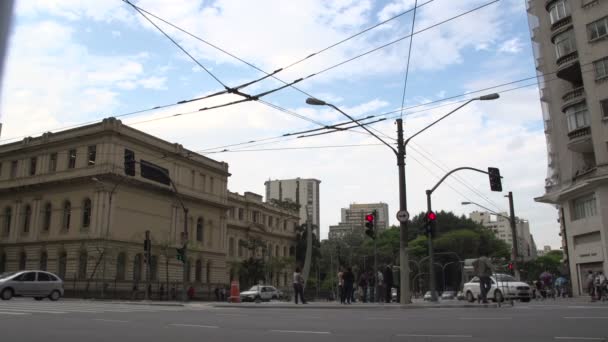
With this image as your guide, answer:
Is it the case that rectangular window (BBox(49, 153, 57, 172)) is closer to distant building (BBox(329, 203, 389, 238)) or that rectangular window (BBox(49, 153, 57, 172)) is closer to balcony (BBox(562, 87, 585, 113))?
balcony (BBox(562, 87, 585, 113))

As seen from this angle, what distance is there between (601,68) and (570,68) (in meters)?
2.67

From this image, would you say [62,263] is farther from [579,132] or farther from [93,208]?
[579,132]

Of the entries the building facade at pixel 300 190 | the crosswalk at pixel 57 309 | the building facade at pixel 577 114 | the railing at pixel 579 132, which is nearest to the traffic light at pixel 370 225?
the crosswalk at pixel 57 309

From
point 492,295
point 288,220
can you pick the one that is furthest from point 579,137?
point 288,220

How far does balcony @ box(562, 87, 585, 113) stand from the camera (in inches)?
1367

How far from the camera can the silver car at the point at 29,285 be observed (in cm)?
2652

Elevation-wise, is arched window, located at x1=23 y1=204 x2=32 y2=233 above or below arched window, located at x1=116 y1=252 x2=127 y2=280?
above

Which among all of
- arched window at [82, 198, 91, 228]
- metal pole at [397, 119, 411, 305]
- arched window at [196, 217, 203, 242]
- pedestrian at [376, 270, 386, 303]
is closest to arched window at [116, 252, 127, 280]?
arched window at [82, 198, 91, 228]

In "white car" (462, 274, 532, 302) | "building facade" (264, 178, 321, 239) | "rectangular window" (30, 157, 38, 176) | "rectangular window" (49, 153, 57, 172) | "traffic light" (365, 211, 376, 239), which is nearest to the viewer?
"traffic light" (365, 211, 376, 239)

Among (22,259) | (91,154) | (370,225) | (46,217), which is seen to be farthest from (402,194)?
(22,259)

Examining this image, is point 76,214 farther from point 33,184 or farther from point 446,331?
point 446,331

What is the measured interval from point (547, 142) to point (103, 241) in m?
37.3

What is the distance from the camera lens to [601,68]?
32750 millimetres

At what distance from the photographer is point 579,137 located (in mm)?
34781
